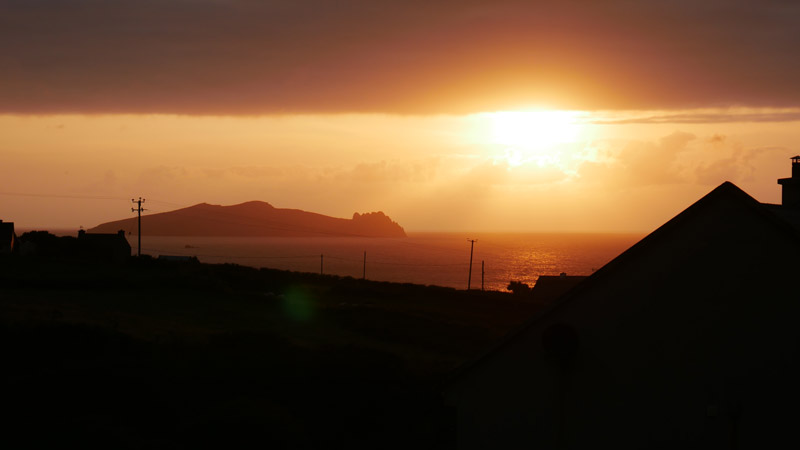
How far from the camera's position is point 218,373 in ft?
92.5

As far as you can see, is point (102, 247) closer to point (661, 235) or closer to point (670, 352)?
point (661, 235)

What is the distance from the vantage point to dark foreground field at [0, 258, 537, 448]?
2125 centimetres

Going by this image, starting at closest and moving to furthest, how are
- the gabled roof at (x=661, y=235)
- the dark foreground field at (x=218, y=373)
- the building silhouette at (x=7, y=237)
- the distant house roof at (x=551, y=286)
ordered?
1. the gabled roof at (x=661, y=235)
2. the dark foreground field at (x=218, y=373)
3. the distant house roof at (x=551, y=286)
4. the building silhouette at (x=7, y=237)

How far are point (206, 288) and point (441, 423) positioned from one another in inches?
1651

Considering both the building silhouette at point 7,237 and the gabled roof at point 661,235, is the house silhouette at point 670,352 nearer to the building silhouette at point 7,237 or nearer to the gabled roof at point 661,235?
the gabled roof at point 661,235

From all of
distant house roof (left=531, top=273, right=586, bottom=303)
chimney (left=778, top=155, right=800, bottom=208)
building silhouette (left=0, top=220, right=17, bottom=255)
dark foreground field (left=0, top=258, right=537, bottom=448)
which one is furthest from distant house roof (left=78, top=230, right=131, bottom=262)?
chimney (left=778, top=155, right=800, bottom=208)

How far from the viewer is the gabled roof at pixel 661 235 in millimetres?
10500

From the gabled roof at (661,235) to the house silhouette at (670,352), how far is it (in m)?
0.02

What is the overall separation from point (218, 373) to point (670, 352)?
828 inches

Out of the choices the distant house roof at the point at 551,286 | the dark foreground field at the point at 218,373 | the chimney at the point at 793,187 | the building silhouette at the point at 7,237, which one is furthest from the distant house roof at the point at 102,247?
the chimney at the point at 793,187

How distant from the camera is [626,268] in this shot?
1133cm

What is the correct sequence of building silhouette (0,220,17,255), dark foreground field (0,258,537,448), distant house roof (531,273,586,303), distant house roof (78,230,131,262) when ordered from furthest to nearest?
distant house roof (78,230,131,262) → building silhouette (0,220,17,255) → distant house roof (531,273,586,303) → dark foreground field (0,258,537,448)

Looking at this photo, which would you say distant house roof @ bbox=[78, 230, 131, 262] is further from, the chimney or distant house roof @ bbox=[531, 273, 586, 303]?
the chimney

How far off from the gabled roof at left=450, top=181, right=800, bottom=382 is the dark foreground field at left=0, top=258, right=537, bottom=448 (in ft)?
7.98
